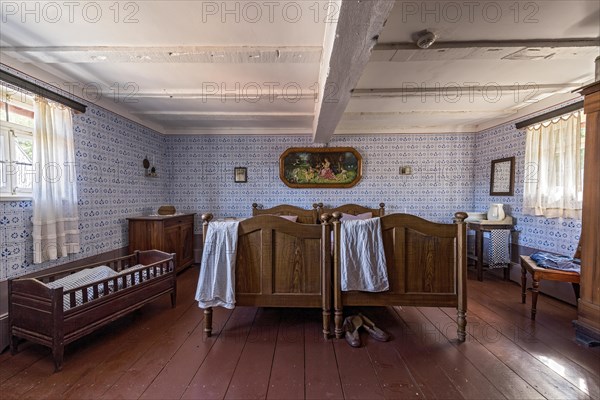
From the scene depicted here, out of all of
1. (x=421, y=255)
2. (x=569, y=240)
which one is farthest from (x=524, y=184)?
(x=421, y=255)

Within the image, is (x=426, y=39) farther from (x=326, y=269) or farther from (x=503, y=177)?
(x=503, y=177)

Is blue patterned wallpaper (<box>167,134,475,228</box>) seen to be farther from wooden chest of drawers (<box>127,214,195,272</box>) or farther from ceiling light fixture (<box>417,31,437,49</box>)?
ceiling light fixture (<box>417,31,437,49</box>)

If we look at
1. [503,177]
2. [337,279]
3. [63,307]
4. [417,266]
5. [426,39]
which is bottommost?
[63,307]

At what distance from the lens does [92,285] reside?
76.8 inches

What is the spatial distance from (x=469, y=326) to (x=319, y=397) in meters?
1.61

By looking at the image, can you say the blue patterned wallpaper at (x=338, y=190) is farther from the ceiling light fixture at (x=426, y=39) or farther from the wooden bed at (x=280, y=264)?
the ceiling light fixture at (x=426, y=39)

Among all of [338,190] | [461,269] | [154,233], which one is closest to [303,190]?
[338,190]

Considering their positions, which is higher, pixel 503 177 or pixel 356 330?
pixel 503 177

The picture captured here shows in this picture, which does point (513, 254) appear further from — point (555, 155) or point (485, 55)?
point (485, 55)

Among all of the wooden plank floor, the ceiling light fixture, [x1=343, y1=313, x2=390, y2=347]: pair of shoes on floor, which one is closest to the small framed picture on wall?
the wooden plank floor

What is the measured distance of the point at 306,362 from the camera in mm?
1766

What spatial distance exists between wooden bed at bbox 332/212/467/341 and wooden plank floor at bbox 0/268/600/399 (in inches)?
11.4

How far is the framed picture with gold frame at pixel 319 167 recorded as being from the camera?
438cm

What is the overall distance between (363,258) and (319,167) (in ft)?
8.60
